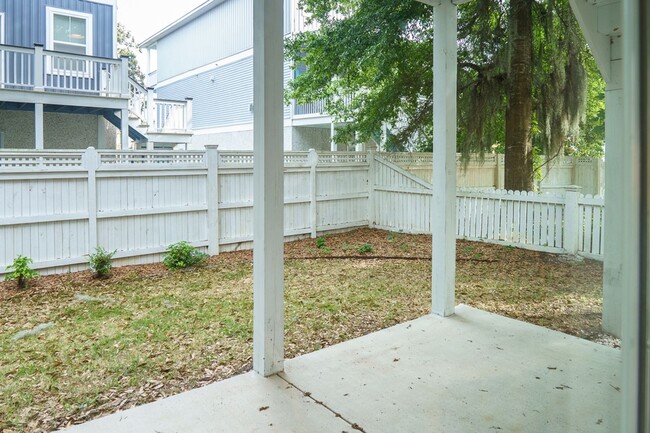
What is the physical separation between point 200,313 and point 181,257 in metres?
1.39

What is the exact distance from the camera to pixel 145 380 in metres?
2.12

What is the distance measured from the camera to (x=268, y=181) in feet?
6.45

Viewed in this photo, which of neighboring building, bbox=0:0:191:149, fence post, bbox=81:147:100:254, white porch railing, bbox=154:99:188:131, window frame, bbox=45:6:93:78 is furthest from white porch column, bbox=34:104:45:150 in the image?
white porch railing, bbox=154:99:188:131

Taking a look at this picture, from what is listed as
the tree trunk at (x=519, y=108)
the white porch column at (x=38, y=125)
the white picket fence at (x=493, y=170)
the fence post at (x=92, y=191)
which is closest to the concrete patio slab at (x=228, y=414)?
the white picket fence at (x=493, y=170)

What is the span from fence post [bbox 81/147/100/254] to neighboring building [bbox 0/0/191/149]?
1.58 m

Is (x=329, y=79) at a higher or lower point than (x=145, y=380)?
higher

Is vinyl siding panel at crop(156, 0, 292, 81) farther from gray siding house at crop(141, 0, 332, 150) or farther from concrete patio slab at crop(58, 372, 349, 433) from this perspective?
concrete patio slab at crop(58, 372, 349, 433)

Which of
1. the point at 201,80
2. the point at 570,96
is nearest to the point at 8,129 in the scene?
the point at 201,80

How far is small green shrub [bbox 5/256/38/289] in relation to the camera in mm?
3523

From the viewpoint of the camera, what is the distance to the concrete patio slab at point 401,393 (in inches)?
63.5

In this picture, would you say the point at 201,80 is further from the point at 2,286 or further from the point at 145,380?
the point at 145,380

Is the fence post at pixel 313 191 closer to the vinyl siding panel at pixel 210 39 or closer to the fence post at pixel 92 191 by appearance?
the fence post at pixel 92 191

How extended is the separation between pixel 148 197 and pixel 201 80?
15.2 ft

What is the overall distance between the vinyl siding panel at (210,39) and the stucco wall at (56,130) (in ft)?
5.00
